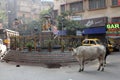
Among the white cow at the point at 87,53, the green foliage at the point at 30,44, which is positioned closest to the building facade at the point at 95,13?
the green foliage at the point at 30,44

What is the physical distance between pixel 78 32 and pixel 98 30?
10.1ft

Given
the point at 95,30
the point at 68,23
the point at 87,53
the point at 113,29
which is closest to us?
the point at 87,53

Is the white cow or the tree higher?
the tree

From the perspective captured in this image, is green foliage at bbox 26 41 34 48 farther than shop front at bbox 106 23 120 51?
No

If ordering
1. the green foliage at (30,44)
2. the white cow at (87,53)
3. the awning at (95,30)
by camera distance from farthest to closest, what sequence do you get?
the awning at (95,30)
the green foliage at (30,44)
the white cow at (87,53)

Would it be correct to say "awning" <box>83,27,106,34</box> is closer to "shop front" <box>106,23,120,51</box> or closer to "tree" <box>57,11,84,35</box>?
"tree" <box>57,11,84,35</box>

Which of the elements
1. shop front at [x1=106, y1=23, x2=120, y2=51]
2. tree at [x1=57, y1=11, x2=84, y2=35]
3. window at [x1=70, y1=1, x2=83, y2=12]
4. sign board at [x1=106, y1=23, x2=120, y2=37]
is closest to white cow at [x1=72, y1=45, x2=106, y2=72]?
shop front at [x1=106, y1=23, x2=120, y2=51]

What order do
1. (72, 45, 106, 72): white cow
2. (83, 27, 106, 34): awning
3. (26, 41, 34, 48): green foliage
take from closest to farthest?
(72, 45, 106, 72): white cow, (26, 41, 34, 48): green foliage, (83, 27, 106, 34): awning

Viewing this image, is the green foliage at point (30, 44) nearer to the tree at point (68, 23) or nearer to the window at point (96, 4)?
the tree at point (68, 23)

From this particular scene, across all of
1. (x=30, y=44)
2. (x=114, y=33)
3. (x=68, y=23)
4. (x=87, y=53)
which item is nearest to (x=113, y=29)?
(x=114, y=33)

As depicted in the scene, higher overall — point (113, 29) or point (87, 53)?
point (113, 29)

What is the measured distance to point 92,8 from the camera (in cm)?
4403

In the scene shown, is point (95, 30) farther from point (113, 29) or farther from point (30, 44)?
point (30, 44)

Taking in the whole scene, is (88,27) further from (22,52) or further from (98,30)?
(22,52)
